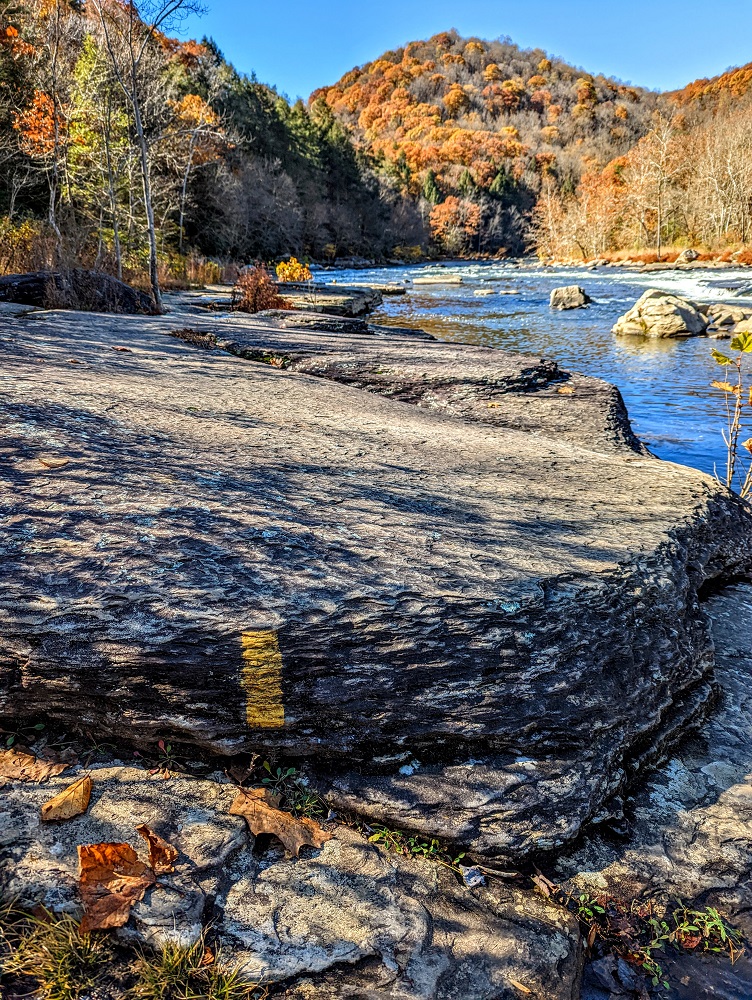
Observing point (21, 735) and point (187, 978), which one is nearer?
point (187, 978)

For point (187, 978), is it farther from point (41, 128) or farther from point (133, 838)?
point (41, 128)

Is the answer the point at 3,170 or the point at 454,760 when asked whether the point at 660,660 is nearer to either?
the point at 454,760

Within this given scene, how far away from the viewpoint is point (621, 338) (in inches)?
570

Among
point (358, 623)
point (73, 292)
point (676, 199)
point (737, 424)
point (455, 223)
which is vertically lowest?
point (358, 623)

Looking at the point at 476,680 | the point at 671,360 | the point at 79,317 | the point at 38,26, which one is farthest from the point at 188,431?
the point at 38,26

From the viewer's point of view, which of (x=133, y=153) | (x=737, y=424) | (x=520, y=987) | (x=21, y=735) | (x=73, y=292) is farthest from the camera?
(x=133, y=153)

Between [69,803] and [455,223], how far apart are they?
85.6 meters

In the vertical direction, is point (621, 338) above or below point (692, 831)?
above

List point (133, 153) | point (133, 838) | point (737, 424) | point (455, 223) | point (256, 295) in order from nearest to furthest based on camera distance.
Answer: point (133, 838), point (737, 424), point (256, 295), point (133, 153), point (455, 223)

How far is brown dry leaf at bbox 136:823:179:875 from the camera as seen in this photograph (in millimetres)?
1381

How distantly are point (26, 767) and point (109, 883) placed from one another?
46 cm

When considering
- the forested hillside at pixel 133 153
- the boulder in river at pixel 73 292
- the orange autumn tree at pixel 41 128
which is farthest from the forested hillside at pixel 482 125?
the boulder in river at pixel 73 292

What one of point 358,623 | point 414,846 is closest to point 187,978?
point 414,846

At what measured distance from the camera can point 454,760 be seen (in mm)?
1736
